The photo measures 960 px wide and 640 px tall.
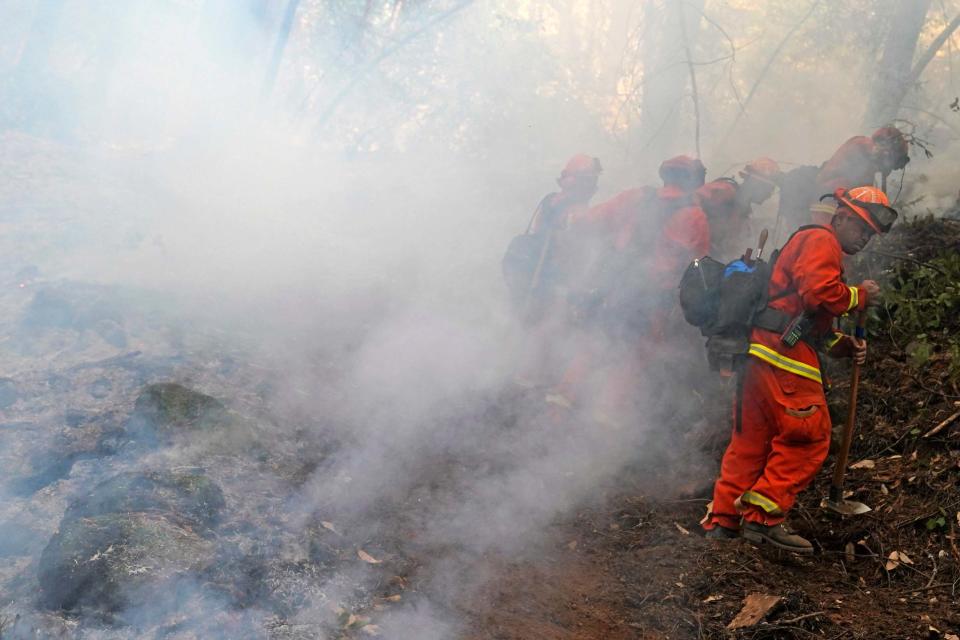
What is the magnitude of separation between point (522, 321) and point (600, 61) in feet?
23.0

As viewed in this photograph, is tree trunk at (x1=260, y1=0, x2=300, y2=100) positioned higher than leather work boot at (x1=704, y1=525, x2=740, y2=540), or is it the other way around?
tree trunk at (x1=260, y1=0, x2=300, y2=100)

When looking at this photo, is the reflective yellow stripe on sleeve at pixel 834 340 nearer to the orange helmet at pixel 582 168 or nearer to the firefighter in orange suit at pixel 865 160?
the firefighter in orange suit at pixel 865 160

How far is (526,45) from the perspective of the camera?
1245 centimetres

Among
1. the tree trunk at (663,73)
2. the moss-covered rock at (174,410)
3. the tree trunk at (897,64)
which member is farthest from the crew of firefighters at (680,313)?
the tree trunk at (663,73)

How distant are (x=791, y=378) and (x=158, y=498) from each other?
3.27 m

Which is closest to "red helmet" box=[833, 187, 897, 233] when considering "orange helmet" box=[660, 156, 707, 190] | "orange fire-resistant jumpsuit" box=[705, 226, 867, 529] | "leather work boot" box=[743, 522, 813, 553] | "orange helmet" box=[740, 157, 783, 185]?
"orange fire-resistant jumpsuit" box=[705, 226, 867, 529]

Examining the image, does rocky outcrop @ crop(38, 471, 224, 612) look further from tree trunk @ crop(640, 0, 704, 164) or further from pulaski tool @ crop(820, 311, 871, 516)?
tree trunk @ crop(640, 0, 704, 164)

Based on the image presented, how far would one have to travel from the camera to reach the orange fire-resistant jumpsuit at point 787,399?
3.91m

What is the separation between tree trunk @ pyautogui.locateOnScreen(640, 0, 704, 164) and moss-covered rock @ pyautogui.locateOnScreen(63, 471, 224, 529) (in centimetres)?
791

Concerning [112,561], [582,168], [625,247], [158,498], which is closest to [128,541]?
Answer: [112,561]

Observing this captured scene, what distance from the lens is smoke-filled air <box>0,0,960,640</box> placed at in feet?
11.3

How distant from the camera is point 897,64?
790 centimetres

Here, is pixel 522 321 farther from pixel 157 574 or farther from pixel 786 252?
pixel 157 574

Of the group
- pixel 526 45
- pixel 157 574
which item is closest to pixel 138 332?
pixel 157 574
